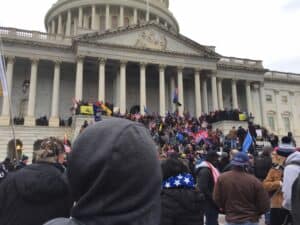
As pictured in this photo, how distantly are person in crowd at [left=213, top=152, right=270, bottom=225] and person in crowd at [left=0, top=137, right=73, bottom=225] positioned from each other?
9.14 feet

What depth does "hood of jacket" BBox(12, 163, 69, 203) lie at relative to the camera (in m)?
3.24

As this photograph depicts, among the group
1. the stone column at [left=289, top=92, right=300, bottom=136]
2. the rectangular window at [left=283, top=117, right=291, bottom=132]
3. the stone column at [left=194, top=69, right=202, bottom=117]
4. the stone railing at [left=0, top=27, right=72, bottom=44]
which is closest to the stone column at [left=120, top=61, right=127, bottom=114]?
the stone railing at [left=0, top=27, right=72, bottom=44]

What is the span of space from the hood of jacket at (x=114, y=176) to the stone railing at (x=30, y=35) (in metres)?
38.8

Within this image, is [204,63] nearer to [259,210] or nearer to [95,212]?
[259,210]

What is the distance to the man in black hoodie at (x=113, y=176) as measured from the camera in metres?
1.51

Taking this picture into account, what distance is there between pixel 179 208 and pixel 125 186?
298 cm

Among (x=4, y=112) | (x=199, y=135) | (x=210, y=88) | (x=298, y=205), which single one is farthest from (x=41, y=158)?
(x=210, y=88)

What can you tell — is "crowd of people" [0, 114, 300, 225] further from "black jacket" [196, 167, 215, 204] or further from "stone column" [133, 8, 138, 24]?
"stone column" [133, 8, 138, 24]

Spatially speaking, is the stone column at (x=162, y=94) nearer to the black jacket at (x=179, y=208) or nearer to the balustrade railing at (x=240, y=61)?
the balustrade railing at (x=240, y=61)

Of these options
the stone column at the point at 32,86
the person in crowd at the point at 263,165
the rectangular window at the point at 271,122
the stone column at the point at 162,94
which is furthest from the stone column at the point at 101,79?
the person in crowd at the point at 263,165

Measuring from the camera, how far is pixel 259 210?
16.7 feet

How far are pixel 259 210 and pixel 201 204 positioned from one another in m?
1.13

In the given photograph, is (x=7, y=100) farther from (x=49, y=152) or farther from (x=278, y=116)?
(x=278, y=116)

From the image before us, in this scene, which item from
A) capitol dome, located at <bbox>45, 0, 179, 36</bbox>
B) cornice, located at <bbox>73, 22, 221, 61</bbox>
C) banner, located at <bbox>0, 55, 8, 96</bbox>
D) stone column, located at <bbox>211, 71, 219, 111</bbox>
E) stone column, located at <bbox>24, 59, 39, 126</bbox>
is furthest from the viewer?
capitol dome, located at <bbox>45, 0, 179, 36</bbox>
